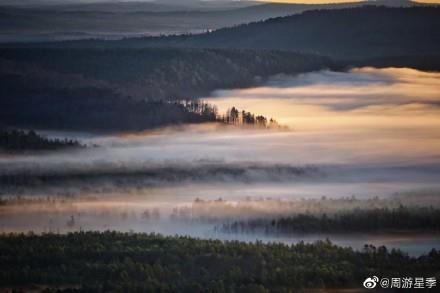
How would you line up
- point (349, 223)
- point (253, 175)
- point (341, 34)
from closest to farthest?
point (349, 223) < point (253, 175) < point (341, 34)

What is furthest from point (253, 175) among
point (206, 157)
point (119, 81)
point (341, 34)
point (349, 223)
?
point (341, 34)

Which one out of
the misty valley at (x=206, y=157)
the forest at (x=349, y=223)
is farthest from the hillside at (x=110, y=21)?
the forest at (x=349, y=223)

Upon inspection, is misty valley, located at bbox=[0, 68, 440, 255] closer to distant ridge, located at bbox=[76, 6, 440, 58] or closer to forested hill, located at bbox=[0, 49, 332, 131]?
forested hill, located at bbox=[0, 49, 332, 131]

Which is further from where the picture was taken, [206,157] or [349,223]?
[206,157]

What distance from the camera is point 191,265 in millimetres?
13906

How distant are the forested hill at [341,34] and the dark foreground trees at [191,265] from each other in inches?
507

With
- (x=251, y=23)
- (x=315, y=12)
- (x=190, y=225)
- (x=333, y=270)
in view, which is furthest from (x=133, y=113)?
(x=315, y=12)

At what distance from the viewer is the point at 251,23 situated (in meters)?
30.4

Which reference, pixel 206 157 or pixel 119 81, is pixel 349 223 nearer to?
pixel 206 157

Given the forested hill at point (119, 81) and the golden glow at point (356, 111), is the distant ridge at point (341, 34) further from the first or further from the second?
the golden glow at point (356, 111)

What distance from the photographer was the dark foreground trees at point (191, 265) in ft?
44.4

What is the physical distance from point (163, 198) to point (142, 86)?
5.85 metres

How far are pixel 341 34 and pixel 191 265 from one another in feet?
65.0

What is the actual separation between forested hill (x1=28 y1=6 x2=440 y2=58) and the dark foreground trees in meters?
12.9
